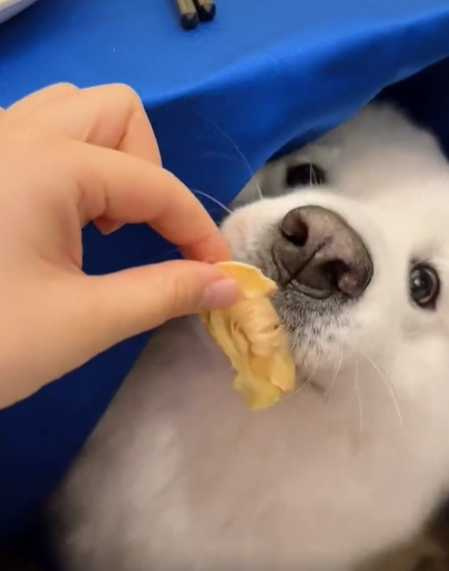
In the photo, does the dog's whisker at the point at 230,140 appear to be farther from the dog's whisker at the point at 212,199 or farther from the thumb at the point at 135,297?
the thumb at the point at 135,297

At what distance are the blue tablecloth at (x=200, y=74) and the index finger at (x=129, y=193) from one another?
148 millimetres

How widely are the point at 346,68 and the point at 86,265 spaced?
263 millimetres

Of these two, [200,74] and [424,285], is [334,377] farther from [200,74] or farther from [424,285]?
[200,74]

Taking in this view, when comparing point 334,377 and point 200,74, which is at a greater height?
point 200,74

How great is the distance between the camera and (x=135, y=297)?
466 mm

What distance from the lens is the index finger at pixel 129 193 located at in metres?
0.48

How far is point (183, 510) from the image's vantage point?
2.91 feet

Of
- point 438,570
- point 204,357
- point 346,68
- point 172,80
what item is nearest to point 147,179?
point 172,80

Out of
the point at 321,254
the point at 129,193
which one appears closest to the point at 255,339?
the point at 321,254

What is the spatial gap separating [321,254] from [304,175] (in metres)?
0.21

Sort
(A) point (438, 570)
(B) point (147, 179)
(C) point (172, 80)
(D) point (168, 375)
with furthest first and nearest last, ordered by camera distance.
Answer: (A) point (438, 570)
(D) point (168, 375)
(C) point (172, 80)
(B) point (147, 179)

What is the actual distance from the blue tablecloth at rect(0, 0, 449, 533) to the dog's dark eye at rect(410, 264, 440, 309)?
17cm

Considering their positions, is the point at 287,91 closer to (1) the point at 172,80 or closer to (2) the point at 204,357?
(1) the point at 172,80

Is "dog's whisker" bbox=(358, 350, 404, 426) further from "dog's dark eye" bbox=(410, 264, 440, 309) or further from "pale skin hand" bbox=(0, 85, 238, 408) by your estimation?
"pale skin hand" bbox=(0, 85, 238, 408)
